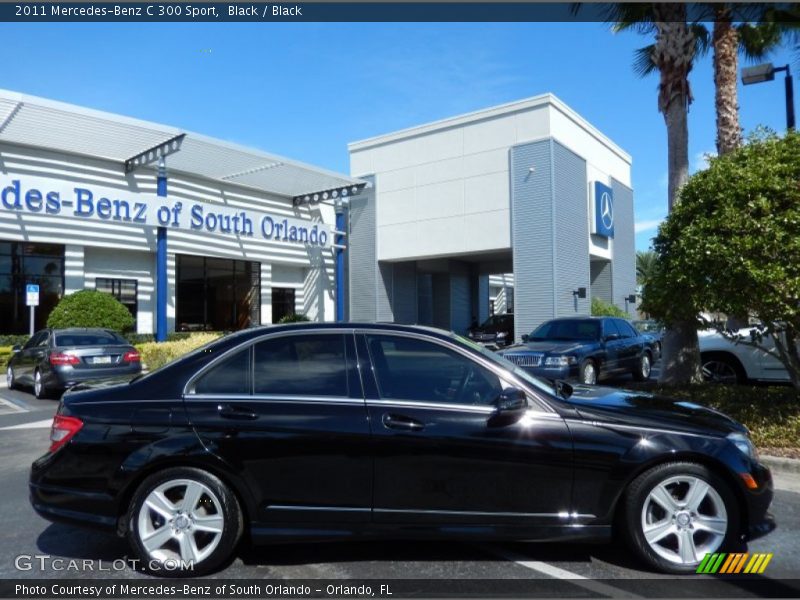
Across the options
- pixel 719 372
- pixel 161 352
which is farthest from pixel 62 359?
pixel 719 372

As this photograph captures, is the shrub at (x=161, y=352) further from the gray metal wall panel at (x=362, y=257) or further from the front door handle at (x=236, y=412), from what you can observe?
the gray metal wall panel at (x=362, y=257)

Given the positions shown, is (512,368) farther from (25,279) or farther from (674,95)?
(25,279)

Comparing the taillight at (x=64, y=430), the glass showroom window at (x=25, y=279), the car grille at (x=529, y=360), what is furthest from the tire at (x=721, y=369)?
the glass showroom window at (x=25, y=279)

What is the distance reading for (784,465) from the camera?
5.84 m

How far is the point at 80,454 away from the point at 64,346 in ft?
28.4

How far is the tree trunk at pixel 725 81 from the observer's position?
10.3 m

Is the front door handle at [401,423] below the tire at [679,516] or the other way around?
the other way around

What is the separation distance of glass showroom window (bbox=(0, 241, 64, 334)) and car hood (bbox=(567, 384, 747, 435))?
773 inches

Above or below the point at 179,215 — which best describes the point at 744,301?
below

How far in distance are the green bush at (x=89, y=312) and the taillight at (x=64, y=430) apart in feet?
47.5

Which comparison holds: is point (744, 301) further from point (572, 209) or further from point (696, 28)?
point (572, 209)

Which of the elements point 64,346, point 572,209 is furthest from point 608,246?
point 64,346

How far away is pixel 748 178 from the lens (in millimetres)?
6809

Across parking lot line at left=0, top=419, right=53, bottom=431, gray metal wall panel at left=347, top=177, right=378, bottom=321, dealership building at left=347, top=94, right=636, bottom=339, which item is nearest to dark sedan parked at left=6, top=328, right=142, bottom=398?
parking lot line at left=0, top=419, right=53, bottom=431
